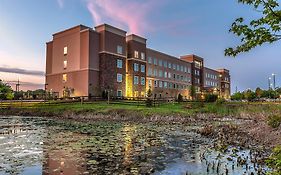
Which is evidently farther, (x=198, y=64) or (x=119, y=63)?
(x=198, y=64)

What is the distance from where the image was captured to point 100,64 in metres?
53.7

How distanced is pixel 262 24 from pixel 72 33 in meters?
55.0

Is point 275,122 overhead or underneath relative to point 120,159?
overhead

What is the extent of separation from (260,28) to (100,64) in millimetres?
50652

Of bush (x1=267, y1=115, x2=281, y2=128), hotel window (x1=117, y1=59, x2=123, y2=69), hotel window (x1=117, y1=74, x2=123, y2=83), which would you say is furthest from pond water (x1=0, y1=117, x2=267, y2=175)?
hotel window (x1=117, y1=59, x2=123, y2=69)

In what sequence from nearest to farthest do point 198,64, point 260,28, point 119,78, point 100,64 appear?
point 260,28 < point 100,64 < point 119,78 < point 198,64

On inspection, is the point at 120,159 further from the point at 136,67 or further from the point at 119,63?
the point at 136,67

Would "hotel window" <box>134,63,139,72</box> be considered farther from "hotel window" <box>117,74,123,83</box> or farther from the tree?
the tree

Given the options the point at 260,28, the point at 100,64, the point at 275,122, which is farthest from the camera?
the point at 100,64

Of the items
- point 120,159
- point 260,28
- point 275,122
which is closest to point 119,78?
point 275,122

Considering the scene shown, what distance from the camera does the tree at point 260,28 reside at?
4117mm

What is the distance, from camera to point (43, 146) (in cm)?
1142

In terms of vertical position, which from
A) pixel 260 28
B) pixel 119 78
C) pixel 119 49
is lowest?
pixel 260 28

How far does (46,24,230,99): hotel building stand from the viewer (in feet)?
171
